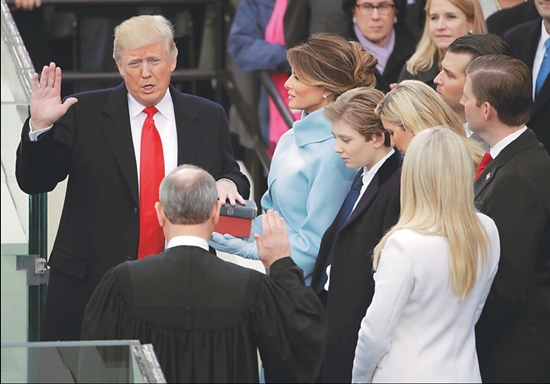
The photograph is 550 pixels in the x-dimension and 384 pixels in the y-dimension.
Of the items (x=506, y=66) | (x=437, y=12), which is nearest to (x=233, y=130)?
(x=437, y=12)

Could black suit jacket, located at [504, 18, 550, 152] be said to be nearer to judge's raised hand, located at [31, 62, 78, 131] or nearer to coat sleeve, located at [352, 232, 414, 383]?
coat sleeve, located at [352, 232, 414, 383]

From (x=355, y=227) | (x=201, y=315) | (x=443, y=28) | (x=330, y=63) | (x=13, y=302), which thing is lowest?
(x=13, y=302)

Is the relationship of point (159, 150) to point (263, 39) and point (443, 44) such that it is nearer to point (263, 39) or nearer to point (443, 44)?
point (443, 44)

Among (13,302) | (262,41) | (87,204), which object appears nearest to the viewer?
(87,204)

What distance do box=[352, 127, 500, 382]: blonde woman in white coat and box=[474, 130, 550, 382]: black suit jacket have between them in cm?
26

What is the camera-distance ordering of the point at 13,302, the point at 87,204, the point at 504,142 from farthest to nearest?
1. the point at 13,302
2. the point at 87,204
3. the point at 504,142

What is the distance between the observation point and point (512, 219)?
3.74 m

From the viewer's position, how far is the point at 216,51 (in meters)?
7.69

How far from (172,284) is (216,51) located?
Result: 4601mm

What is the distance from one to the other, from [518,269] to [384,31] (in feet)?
8.12

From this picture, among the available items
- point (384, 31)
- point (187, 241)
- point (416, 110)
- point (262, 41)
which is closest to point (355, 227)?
point (416, 110)

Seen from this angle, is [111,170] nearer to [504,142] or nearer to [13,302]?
[13,302]

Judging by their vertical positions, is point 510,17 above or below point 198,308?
above

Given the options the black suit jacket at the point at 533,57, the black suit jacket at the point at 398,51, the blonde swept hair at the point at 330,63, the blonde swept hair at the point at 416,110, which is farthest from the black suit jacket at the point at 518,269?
the black suit jacket at the point at 398,51
